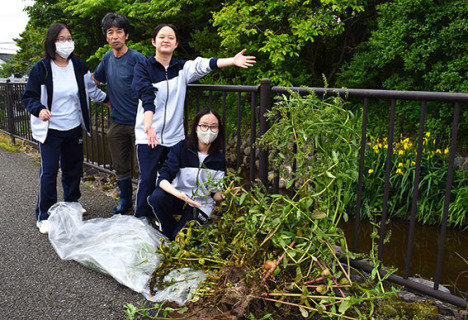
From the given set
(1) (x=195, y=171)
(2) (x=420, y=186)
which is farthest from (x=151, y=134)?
(2) (x=420, y=186)

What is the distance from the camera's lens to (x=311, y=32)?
25.2 ft

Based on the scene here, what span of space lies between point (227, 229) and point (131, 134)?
162 centimetres

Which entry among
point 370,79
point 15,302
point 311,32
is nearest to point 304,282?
point 15,302

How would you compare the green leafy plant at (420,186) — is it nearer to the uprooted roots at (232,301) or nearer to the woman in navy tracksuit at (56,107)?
the uprooted roots at (232,301)

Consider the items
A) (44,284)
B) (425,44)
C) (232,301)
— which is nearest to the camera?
(232,301)

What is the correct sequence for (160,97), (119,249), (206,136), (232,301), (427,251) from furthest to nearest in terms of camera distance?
(427,251) < (160,97) < (206,136) < (119,249) < (232,301)

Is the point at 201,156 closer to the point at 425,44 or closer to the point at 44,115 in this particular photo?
the point at 44,115

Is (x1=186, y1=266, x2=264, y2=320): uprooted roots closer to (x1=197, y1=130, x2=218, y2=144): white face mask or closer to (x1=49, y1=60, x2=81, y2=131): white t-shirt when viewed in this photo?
(x1=197, y1=130, x2=218, y2=144): white face mask

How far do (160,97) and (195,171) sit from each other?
672mm

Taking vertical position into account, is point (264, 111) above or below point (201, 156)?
above

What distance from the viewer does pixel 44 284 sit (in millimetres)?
2752

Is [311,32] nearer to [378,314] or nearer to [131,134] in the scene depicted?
[131,134]

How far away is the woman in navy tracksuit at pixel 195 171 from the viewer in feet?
10.4

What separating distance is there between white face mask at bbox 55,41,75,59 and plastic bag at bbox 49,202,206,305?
4.08ft
